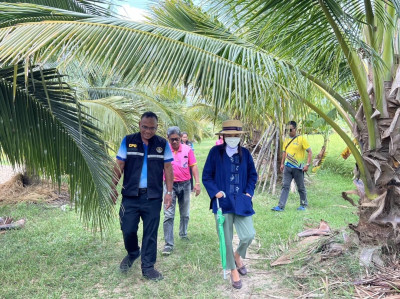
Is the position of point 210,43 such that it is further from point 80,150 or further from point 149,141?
point 80,150

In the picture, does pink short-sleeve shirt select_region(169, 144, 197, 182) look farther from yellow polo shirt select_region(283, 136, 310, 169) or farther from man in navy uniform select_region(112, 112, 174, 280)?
yellow polo shirt select_region(283, 136, 310, 169)

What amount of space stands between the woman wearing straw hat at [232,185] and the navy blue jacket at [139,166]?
519 millimetres

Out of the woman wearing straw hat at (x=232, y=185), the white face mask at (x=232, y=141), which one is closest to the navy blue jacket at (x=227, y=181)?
the woman wearing straw hat at (x=232, y=185)

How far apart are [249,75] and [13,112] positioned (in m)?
2.06

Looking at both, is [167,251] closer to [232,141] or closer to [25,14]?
[232,141]

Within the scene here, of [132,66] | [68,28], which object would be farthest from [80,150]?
[68,28]

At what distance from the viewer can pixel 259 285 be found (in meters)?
3.80

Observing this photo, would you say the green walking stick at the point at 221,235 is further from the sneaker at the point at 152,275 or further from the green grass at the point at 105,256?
the sneaker at the point at 152,275

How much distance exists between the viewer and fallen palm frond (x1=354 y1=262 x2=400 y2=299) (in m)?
3.30

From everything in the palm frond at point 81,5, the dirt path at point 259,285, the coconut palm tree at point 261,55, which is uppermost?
the palm frond at point 81,5

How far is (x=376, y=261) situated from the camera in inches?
147

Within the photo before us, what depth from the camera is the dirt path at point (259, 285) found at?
3.59m

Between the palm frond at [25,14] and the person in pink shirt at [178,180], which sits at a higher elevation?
the palm frond at [25,14]

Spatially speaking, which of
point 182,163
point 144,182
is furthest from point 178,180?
point 144,182
